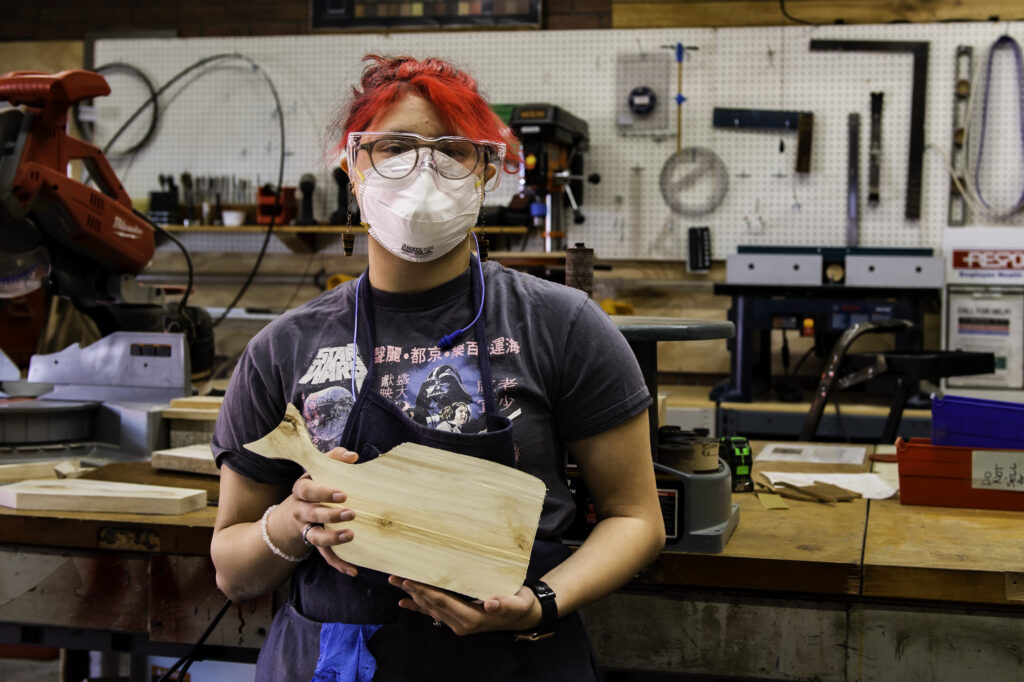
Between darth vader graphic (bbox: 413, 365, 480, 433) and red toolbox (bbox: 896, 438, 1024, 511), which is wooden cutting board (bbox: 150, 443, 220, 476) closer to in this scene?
darth vader graphic (bbox: 413, 365, 480, 433)

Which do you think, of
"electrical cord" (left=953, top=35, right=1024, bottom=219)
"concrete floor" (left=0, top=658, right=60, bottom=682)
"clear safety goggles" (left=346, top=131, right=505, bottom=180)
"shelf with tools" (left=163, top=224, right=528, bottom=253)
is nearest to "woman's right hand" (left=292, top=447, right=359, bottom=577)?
"clear safety goggles" (left=346, top=131, right=505, bottom=180)

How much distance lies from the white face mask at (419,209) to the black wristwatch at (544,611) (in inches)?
17.3

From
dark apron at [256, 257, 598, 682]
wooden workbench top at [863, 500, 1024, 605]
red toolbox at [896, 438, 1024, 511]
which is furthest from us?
red toolbox at [896, 438, 1024, 511]

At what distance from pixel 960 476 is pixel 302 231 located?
3.50m

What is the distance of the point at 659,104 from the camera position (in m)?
4.65

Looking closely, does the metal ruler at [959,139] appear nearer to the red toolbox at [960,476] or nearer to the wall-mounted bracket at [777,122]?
the wall-mounted bracket at [777,122]

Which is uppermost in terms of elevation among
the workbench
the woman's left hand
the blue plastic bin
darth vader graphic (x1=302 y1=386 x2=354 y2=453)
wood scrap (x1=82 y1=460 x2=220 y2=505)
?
darth vader graphic (x1=302 y1=386 x2=354 y2=453)

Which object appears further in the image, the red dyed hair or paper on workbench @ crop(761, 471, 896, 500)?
paper on workbench @ crop(761, 471, 896, 500)

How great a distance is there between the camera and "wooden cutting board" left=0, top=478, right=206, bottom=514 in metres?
1.76

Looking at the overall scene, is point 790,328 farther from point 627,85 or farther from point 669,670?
point 669,670

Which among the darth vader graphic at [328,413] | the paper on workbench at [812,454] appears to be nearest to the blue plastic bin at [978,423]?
the paper on workbench at [812,454]

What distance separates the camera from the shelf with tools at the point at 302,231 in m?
4.57

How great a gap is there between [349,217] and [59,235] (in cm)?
129

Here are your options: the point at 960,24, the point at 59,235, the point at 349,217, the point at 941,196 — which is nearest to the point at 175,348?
the point at 59,235
